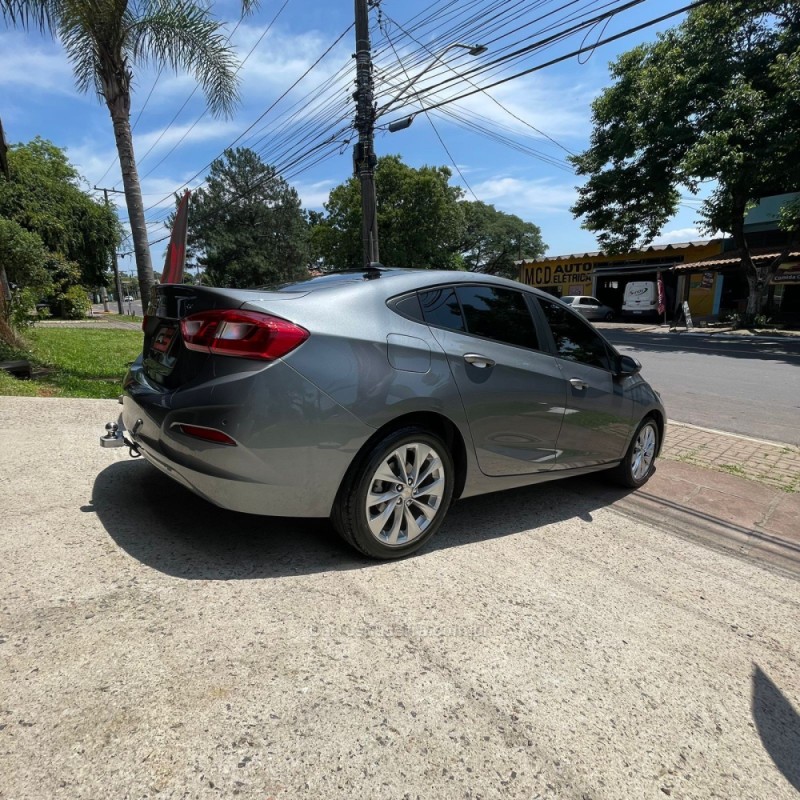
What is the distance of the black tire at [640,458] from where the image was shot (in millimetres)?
4207

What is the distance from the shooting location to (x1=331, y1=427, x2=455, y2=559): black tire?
8.60 feet

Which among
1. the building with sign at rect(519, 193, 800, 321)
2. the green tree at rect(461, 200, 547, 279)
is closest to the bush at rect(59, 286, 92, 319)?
the building with sign at rect(519, 193, 800, 321)

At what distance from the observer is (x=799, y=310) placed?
87.1ft

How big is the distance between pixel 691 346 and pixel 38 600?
18.4m

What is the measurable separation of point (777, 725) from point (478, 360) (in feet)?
6.48

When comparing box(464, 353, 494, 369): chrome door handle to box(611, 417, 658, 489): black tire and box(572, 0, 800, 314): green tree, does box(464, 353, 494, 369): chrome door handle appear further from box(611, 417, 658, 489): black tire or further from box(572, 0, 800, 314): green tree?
box(572, 0, 800, 314): green tree

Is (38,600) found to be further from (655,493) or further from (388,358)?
(655,493)

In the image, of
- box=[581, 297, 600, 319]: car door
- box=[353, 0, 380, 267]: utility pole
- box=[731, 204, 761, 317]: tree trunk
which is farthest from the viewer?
box=[581, 297, 600, 319]: car door

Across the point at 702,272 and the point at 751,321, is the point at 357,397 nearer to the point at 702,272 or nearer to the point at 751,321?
the point at 751,321

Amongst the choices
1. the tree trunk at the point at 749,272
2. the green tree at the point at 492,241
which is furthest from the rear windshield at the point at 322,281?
the green tree at the point at 492,241

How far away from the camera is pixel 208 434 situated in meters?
2.43

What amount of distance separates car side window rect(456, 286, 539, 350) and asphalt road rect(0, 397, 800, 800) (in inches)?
48.3

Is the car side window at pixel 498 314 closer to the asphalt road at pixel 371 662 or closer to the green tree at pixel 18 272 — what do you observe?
the asphalt road at pixel 371 662

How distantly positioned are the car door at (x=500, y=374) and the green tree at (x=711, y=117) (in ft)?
58.8
